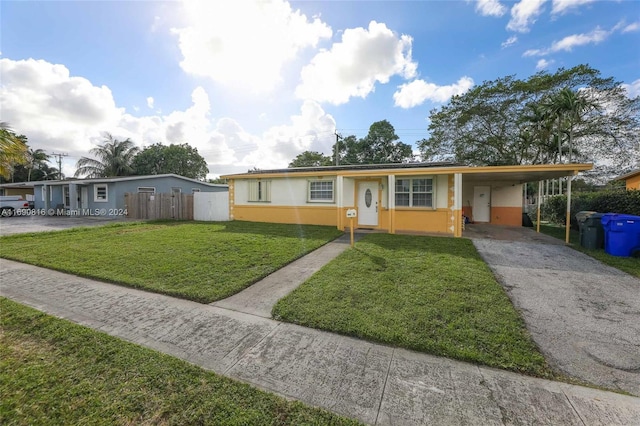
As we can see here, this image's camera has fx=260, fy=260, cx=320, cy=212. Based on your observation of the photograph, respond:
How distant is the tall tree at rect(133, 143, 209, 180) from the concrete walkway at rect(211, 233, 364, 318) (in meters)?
37.6

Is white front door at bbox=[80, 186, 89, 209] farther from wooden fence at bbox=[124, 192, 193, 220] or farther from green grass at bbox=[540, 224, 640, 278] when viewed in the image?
green grass at bbox=[540, 224, 640, 278]

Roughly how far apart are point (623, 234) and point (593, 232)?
3.03 ft

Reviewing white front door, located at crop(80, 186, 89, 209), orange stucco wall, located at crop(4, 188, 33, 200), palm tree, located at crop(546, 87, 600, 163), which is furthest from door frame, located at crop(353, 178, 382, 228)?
orange stucco wall, located at crop(4, 188, 33, 200)

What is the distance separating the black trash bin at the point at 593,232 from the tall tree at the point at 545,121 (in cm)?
1002

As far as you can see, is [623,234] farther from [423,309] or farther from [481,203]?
[481,203]

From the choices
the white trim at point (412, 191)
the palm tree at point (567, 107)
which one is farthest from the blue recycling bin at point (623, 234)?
the palm tree at point (567, 107)

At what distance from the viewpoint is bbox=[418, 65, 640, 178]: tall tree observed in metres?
16.2

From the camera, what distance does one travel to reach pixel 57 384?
2.29m

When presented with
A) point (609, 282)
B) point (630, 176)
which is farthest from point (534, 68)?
point (609, 282)

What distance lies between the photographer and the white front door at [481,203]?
14094 mm

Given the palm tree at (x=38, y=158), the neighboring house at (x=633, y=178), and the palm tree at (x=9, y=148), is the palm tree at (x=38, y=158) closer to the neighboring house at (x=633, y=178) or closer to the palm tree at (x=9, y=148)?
the palm tree at (x=9, y=148)

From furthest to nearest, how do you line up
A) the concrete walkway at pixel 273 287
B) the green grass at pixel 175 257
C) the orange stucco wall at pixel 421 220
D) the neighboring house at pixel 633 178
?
1. the neighboring house at pixel 633 178
2. the orange stucco wall at pixel 421 220
3. the green grass at pixel 175 257
4. the concrete walkway at pixel 273 287

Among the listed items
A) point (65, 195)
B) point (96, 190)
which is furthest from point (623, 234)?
point (65, 195)

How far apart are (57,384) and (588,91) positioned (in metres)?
26.0
